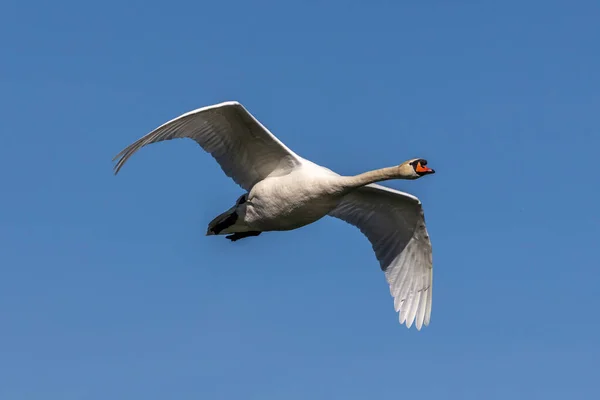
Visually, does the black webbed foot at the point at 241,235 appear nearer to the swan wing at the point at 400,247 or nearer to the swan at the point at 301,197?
the swan at the point at 301,197

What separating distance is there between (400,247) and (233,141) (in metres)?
4.53

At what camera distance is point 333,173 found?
20031mm

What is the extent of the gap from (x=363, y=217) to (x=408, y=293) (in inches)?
72.4

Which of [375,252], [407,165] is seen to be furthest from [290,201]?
[375,252]

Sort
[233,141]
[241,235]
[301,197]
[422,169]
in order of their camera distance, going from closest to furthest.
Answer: [422,169] < [301,197] < [233,141] < [241,235]

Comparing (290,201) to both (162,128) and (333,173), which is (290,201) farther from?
(162,128)

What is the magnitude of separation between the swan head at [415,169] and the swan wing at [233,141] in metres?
2.09

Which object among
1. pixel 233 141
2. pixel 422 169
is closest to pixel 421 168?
pixel 422 169

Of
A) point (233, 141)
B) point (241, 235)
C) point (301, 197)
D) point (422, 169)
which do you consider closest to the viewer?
point (422, 169)

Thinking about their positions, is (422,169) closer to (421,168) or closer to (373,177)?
(421,168)

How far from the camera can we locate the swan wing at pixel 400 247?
73.5ft

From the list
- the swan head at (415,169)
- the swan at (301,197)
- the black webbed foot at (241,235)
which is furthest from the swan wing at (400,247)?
the swan head at (415,169)

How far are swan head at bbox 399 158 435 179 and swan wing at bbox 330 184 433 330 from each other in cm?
305

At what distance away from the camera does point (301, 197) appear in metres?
19.6
